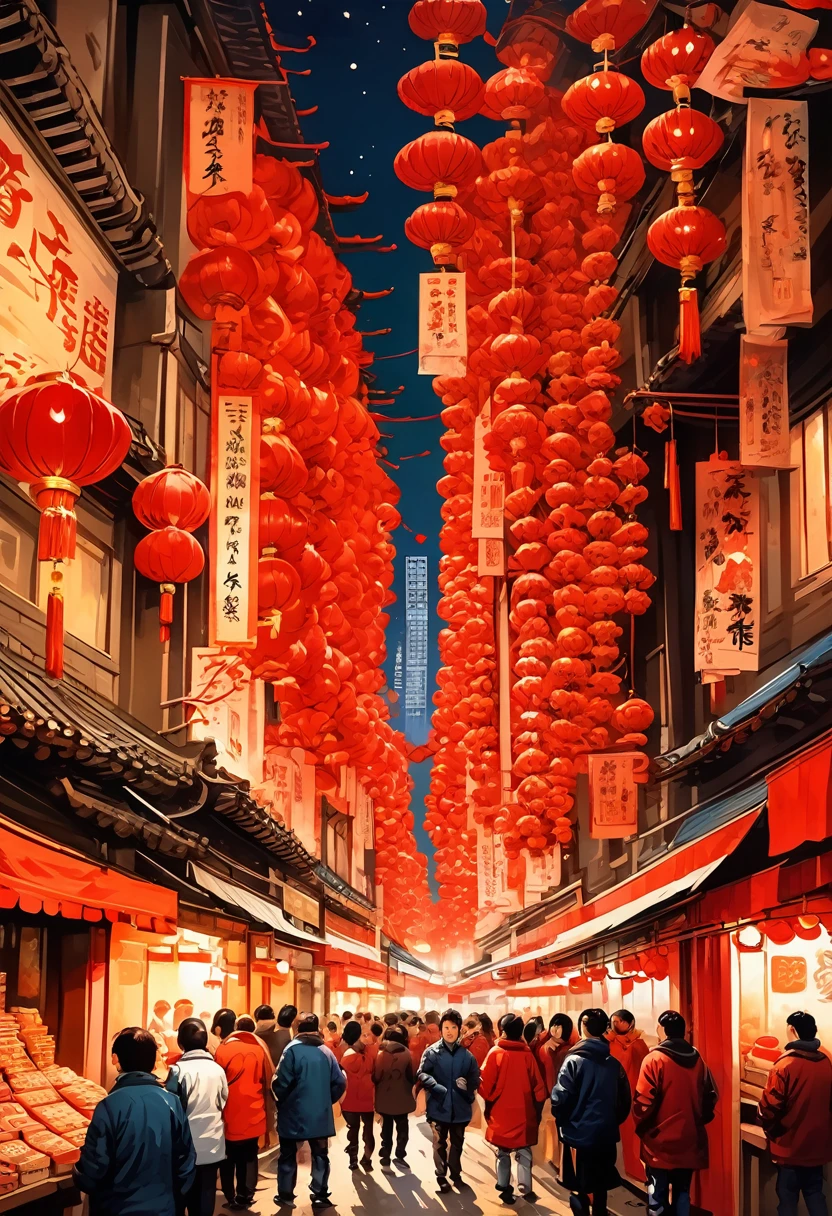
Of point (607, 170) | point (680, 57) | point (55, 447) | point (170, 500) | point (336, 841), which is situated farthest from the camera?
point (336, 841)

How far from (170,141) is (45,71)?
798 centimetres

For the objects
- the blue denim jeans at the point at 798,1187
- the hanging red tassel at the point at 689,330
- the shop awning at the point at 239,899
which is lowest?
the blue denim jeans at the point at 798,1187

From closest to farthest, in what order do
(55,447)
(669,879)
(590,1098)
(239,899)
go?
(55,447)
(590,1098)
(669,879)
(239,899)

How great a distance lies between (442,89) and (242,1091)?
10023 mm

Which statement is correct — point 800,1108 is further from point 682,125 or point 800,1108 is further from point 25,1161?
point 682,125

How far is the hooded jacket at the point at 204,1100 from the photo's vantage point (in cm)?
1194

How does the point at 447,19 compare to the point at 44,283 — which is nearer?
the point at 447,19

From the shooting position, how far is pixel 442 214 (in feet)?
45.2

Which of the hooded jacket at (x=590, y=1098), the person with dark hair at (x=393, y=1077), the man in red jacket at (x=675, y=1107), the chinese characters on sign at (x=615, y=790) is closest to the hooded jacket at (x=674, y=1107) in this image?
the man in red jacket at (x=675, y=1107)

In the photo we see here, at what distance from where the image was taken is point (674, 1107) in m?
11.7

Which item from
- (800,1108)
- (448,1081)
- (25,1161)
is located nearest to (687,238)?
(800,1108)

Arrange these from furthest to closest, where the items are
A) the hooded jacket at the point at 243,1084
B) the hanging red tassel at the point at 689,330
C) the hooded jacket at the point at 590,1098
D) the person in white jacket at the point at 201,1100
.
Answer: the hooded jacket at the point at 243,1084
the hooded jacket at the point at 590,1098
the person in white jacket at the point at 201,1100
the hanging red tassel at the point at 689,330

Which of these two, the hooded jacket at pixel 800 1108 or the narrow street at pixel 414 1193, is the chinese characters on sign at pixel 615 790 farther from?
the hooded jacket at pixel 800 1108

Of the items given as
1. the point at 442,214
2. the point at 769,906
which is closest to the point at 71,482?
the point at 442,214
